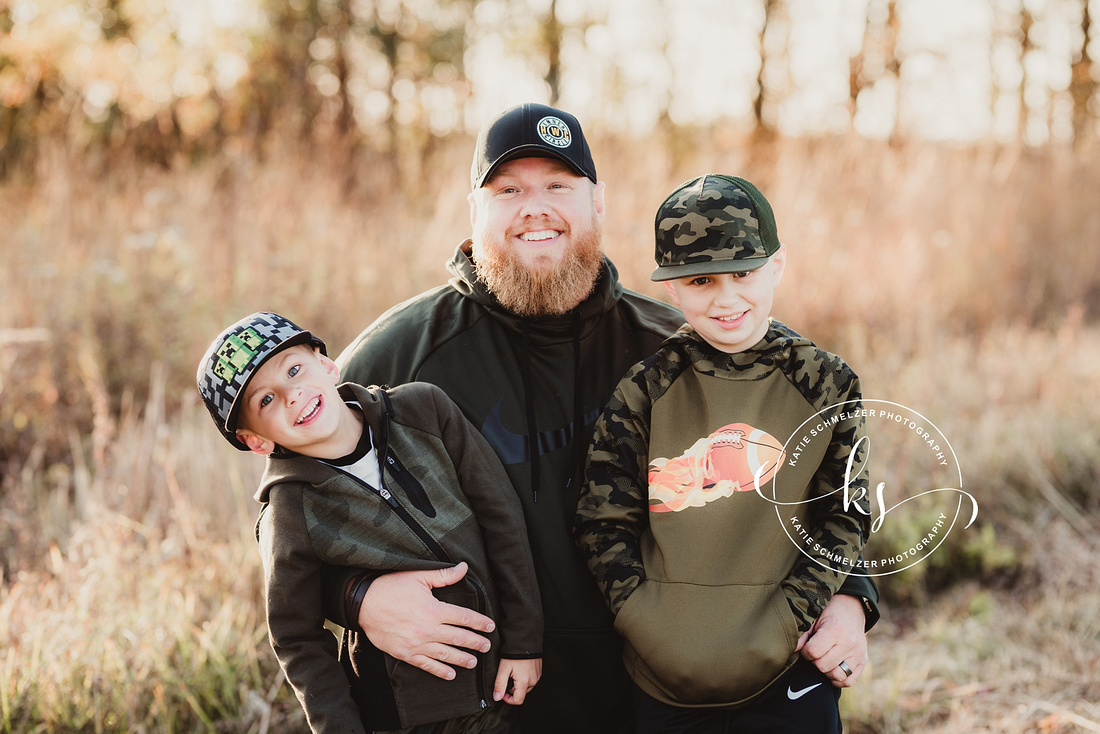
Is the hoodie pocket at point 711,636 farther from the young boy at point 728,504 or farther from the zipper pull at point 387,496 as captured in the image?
the zipper pull at point 387,496

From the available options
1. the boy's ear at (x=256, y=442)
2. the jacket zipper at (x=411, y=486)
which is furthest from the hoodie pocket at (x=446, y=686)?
the boy's ear at (x=256, y=442)

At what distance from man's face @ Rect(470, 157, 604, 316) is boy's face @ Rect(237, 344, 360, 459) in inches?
29.8

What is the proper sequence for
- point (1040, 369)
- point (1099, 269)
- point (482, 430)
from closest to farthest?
point (482, 430)
point (1040, 369)
point (1099, 269)

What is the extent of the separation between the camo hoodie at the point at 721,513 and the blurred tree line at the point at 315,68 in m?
6.09

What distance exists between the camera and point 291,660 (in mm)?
2082

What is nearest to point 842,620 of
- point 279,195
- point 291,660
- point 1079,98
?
point 291,660

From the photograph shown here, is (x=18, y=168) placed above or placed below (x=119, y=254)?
above

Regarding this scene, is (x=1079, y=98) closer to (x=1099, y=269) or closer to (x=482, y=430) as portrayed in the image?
(x=1099, y=269)

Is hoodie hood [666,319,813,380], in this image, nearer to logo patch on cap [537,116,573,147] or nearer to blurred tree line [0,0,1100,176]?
logo patch on cap [537,116,573,147]

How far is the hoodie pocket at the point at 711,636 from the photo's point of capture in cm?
196

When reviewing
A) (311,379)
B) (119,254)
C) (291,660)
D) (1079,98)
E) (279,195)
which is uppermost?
(1079,98)

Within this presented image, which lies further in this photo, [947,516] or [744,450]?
[947,516]

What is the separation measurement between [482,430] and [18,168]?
6.34 meters

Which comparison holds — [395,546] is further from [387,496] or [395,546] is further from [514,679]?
[514,679]
